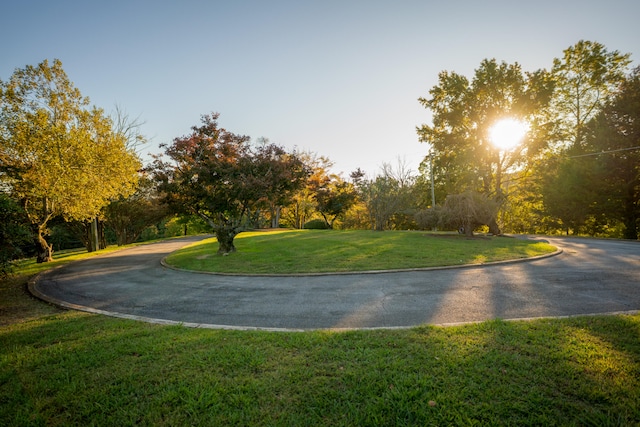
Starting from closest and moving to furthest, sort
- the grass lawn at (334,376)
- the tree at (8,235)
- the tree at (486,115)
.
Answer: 1. the grass lawn at (334,376)
2. the tree at (8,235)
3. the tree at (486,115)

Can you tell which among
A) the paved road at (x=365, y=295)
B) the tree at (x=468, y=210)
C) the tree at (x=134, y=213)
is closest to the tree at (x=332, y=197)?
the tree at (x=468, y=210)

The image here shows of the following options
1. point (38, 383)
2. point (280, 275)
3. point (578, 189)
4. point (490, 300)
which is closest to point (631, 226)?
point (578, 189)

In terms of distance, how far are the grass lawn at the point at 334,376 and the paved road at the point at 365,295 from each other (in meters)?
0.86

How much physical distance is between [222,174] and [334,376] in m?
12.1

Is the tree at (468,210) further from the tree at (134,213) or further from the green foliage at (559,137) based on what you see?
the tree at (134,213)

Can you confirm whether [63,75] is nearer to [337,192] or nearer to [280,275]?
[280,275]

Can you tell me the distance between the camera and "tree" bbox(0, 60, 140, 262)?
13555 millimetres

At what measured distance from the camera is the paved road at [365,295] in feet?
16.9

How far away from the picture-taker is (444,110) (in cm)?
2572

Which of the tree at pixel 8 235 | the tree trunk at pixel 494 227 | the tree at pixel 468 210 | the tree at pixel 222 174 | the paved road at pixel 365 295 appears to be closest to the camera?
the paved road at pixel 365 295

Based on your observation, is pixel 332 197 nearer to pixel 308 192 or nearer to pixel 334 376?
pixel 308 192

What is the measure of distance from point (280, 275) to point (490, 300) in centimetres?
604

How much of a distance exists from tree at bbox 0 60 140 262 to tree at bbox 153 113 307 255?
4.96m

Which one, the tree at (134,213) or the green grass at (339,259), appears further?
the tree at (134,213)
